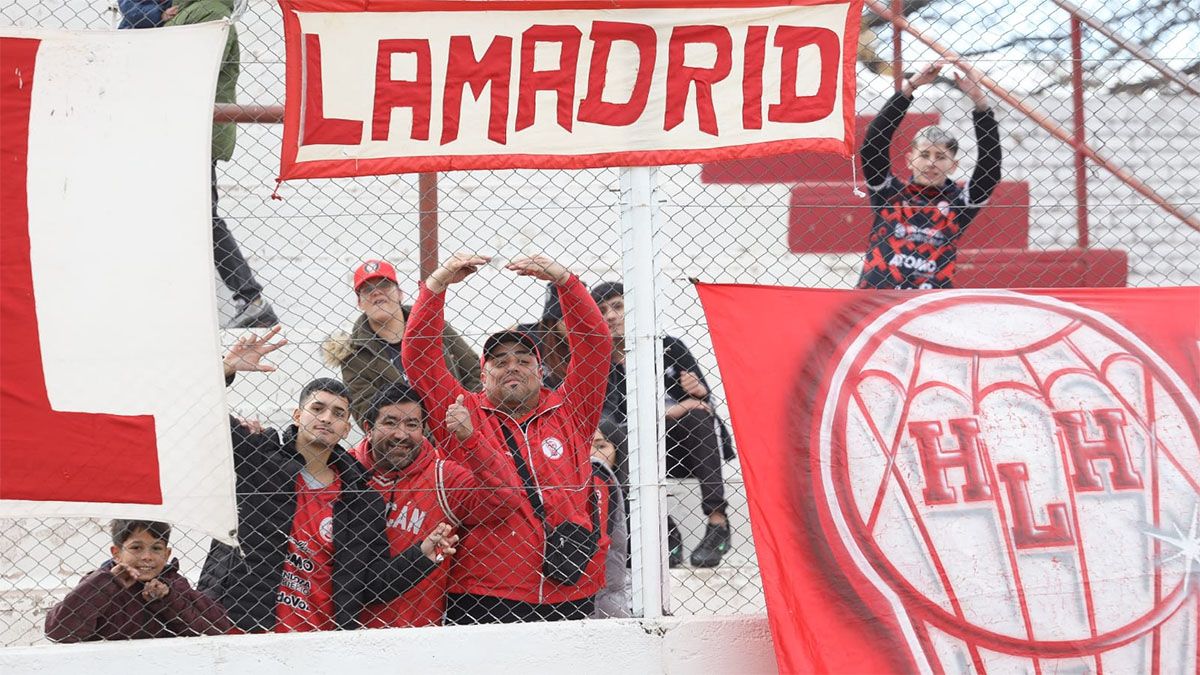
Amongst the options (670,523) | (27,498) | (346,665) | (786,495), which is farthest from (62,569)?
(786,495)

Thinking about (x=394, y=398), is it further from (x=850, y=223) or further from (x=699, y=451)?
(x=850, y=223)

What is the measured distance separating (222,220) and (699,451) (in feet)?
6.85

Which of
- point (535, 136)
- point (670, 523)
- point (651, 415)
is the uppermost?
point (535, 136)

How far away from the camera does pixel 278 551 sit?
14.0ft

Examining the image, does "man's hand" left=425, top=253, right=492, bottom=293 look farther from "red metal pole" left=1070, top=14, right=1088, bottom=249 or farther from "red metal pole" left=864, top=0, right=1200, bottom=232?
"red metal pole" left=1070, top=14, right=1088, bottom=249

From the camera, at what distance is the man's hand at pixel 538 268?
4.24 meters

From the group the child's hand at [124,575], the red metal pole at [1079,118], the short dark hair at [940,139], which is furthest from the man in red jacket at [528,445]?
the red metal pole at [1079,118]

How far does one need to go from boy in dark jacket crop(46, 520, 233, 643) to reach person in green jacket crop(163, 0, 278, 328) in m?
1.35

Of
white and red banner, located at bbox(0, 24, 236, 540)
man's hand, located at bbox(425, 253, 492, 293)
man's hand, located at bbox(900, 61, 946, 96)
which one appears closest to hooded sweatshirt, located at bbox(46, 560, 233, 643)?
white and red banner, located at bbox(0, 24, 236, 540)

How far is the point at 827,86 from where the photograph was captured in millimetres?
4402

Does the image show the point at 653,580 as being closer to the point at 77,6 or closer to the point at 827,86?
the point at 827,86

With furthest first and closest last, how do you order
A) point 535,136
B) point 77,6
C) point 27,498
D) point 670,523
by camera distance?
point 77,6
point 670,523
point 535,136
point 27,498

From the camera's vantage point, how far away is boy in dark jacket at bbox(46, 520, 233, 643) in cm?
416

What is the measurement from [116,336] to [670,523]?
1966mm
